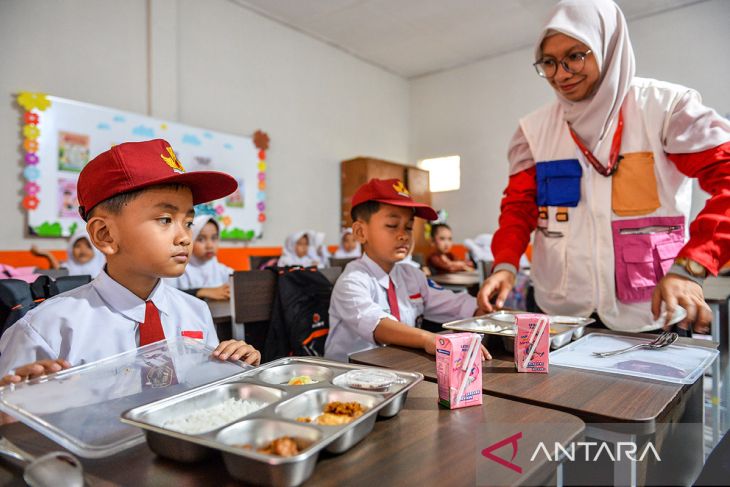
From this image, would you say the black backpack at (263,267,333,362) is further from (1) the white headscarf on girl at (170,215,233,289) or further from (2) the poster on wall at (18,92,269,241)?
(2) the poster on wall at (18,92,269,241)

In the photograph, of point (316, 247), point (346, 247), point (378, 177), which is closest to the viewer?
point (316, 247)

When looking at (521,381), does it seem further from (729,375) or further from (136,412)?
(729,375)

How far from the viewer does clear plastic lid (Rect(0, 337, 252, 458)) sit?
60 centimetres

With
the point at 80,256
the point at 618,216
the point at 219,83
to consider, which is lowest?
the point at 80,256

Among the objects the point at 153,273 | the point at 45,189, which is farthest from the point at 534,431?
the point at 45,189

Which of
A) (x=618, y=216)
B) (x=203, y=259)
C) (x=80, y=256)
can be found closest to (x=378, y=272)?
(x=618, y=216)

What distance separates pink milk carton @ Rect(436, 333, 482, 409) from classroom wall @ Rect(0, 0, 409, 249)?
4.26 metres

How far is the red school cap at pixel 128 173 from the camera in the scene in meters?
0.98

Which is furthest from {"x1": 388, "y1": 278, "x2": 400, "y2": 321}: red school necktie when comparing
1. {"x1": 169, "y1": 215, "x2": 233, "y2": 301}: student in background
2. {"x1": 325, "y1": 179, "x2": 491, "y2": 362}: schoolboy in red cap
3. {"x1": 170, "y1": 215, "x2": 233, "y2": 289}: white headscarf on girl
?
{"x1": 170, "y1": 215, "x2": 233, "y2": 289}: white headscarf on girl

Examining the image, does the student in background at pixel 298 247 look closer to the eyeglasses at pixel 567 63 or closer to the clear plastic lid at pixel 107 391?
the eyeglasses at pixel 567 63

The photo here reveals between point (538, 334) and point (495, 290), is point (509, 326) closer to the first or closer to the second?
point (495, 290)

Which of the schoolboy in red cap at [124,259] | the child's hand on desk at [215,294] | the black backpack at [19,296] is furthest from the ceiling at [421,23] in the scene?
the schoolboy in red cap at [124,259]

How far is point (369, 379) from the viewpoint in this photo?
0.77 metres

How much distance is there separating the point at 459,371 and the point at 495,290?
2.34 ft
